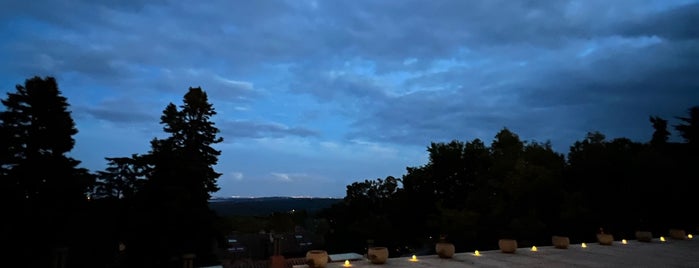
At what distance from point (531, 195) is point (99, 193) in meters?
29.2

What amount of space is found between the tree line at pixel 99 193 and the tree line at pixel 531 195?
1166 centimetres

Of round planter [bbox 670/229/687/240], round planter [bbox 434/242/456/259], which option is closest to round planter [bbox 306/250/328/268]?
round planter [bbox 434/242/456/259]

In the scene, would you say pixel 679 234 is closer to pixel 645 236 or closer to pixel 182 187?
pixel 645 236

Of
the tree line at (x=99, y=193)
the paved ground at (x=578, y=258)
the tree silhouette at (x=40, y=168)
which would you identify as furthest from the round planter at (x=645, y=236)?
the tree silhouette at (x=40, y=168)

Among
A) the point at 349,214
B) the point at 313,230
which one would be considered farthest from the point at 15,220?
the point at 313,230

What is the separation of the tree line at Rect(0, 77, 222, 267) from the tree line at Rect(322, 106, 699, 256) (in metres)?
11.7

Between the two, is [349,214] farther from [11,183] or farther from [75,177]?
[11,183]

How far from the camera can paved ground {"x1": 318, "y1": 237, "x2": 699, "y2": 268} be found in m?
13.1

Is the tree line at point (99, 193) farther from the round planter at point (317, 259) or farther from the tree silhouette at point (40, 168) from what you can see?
the round planter at point (317, 259)

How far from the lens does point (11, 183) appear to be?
19.5 m

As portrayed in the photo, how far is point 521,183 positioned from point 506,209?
242 centimetres

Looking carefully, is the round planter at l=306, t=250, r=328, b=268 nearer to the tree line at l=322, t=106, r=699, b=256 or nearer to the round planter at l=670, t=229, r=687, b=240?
the tree line at l=322, t=106, r=699, b=256

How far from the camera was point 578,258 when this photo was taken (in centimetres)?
1440

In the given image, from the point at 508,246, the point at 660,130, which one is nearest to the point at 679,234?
the point at 508,246
